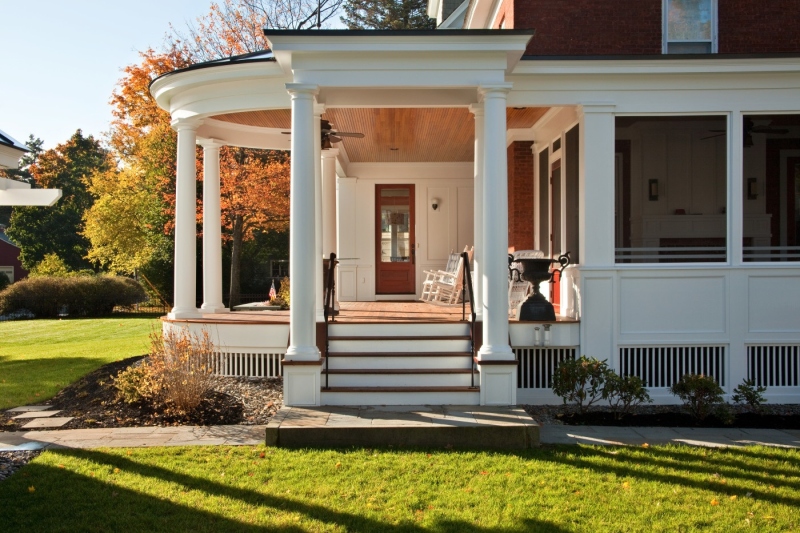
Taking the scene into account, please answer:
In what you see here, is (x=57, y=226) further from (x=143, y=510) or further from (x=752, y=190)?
(x=143, y=510)

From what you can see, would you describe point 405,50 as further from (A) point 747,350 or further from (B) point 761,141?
(B) point 761,141

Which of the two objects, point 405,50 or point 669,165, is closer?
point 405,50

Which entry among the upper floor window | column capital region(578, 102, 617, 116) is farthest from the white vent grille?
the upper floor window

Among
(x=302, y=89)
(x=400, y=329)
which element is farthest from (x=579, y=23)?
(x=400, y=329)

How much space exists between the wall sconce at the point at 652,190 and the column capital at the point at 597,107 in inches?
115

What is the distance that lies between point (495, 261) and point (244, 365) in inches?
160

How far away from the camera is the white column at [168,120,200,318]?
10156 mm

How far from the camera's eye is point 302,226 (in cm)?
779

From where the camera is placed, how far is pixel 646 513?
5004mm

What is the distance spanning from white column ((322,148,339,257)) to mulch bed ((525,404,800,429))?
4.75 m

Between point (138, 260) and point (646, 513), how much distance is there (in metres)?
24.6

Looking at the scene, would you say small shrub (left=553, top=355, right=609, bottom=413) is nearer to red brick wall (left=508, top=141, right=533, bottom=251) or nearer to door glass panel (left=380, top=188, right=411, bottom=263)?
red brick wall (left=508, top=141, right=533, bottom=251)

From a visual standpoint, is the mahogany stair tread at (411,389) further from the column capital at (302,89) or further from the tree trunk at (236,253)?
the tree trunk at (236,253)

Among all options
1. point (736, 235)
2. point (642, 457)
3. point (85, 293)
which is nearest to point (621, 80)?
point (736, 235)
